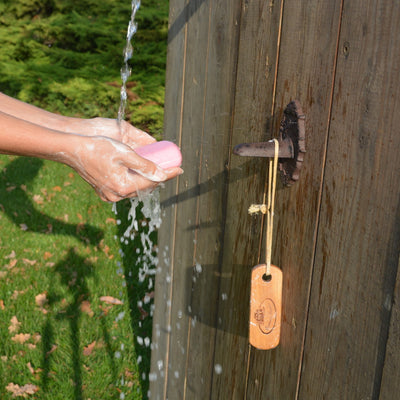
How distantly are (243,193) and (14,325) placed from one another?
10.4ft

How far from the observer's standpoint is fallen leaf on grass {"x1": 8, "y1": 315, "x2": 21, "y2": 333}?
416 centimetres

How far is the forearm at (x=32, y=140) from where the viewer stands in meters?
1.70

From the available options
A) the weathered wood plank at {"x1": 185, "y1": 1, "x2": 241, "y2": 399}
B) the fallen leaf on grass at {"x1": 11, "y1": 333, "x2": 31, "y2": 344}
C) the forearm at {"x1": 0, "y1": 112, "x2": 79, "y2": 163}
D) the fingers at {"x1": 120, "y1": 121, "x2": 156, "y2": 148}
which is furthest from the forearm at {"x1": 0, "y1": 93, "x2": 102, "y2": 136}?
the fallen leaf on grass at {"x1": 11, "y1": 333, "x2": 31, "y2": 344}

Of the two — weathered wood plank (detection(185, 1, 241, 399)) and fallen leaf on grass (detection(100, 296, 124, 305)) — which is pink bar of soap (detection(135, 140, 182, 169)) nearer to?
weathered wood plank (detection(185, 1, 241, 399))

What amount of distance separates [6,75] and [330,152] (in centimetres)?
987

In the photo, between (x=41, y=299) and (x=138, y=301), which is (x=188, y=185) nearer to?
(x=138, y=301)

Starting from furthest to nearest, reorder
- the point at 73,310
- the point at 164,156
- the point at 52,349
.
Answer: the point at 73,310
the point at 52,349
the point at 164,156

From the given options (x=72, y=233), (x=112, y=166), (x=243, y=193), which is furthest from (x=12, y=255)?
(x=243, y=193)

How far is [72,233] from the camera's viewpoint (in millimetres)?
5809

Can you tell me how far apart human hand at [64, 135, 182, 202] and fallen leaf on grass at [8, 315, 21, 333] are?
279 cm

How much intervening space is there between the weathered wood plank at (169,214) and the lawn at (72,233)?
81cm

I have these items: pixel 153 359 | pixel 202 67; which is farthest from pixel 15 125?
pixel 153 359

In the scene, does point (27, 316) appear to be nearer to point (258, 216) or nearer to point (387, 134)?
point (258, 216)

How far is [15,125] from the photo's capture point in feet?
5.61
